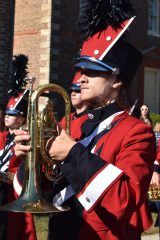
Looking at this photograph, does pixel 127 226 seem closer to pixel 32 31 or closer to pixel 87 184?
pixel 87 184

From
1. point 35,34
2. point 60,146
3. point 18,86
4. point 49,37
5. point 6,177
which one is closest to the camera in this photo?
point 60,146

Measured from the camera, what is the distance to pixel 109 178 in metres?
2.17

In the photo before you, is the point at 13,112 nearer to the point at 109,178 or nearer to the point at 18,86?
the point at 18,86

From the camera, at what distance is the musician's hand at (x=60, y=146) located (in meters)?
2.27

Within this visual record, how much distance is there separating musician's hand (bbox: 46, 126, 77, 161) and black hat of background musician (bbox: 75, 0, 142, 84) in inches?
18.2

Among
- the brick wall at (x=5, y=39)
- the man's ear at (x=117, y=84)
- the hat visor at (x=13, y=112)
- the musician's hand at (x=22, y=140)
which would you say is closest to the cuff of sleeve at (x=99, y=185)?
the musician's hand at (x=22, y=140)

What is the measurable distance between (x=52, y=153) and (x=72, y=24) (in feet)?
46.2

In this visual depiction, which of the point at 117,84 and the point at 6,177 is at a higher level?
the point at 117,84

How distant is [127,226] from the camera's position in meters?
2.60

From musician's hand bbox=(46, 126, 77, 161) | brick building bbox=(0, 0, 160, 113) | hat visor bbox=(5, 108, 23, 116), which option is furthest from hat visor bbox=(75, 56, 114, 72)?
brick building bbox=(0, 0, 160, 113)

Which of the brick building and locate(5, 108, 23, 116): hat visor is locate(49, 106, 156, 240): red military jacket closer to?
locate(5, 108, 23, 116): hat visor

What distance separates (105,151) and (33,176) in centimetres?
36

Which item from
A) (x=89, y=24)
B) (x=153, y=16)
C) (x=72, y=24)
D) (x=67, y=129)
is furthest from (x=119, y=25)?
(x=153, y=16)

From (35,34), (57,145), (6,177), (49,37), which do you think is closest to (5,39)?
(49,37)
